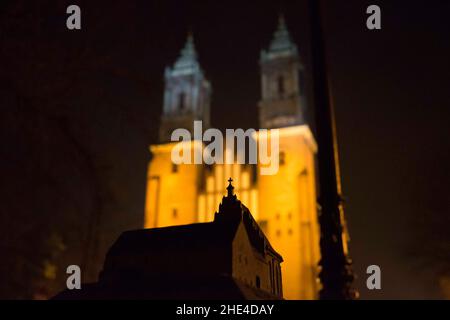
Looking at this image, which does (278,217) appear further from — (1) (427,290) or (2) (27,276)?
(2) (27,276)

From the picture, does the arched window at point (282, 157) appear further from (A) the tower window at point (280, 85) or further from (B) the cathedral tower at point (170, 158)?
(B) the cathedral tower at point (170, 158)

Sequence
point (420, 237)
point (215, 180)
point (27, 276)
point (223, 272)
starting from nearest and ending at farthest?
point (223, 272), point (420, 237), point (27, 276), point (215, 180)

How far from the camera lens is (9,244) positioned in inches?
886

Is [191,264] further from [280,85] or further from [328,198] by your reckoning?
[280,85]

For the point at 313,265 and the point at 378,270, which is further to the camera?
the point at 378,270

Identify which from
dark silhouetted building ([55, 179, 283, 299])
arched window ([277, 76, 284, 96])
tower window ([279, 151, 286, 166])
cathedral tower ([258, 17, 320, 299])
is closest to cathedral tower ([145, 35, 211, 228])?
cathedral tower ([258, 17, 320, 299])

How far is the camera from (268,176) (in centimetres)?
4284

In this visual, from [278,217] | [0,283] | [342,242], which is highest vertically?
[278,217]

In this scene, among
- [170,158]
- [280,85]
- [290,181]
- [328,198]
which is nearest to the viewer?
[328,198]

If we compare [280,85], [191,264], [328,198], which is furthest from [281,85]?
[328,198]

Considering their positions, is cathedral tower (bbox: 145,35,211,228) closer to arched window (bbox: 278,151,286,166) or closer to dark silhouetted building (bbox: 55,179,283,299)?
arched window (bbox: 278,151,286,166)
